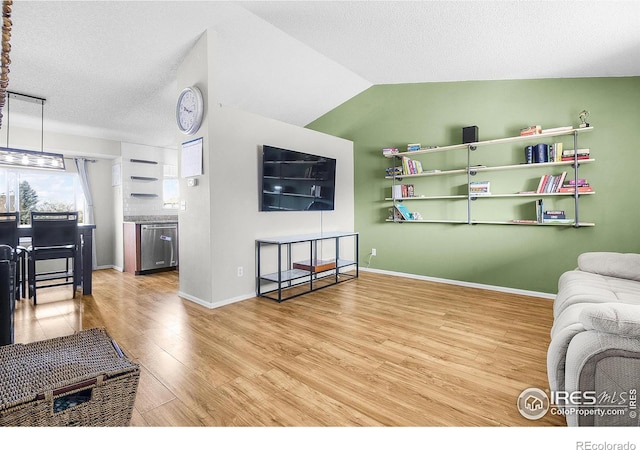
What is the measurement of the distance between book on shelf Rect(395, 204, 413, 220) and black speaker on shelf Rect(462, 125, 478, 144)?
1196mm

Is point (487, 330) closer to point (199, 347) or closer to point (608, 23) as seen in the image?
point (199, 347)

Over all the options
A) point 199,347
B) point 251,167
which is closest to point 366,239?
point 251,167

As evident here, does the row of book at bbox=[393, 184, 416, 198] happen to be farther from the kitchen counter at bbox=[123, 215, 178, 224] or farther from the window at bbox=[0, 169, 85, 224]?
the window at bbox=[0, 169, 85, 224]

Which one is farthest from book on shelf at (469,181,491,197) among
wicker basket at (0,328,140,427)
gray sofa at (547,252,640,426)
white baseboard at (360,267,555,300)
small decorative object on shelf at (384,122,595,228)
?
wicker basket at (0,328,140,427)

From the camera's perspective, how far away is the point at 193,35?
3.12 m

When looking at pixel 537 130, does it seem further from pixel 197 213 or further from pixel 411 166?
pixel 197 213

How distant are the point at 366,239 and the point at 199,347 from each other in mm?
3374

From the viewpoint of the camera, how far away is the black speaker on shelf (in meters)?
4.01

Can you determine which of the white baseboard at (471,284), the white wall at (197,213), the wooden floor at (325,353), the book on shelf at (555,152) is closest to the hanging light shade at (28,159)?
the wooden floor at (325,353)

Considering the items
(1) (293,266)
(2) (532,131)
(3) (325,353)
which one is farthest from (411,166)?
(3) (325,353)

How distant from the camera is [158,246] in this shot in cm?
518

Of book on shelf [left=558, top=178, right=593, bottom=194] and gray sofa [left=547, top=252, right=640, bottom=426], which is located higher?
book on shelf [left=558, top=178, right=593, bottom=194]

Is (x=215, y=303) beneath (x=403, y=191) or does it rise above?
beneath

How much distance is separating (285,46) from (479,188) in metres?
2.93
